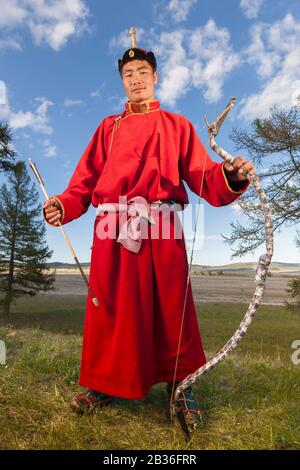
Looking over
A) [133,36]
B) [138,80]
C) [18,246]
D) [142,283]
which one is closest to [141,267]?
[142,283]

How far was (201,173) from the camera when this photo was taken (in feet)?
9.33

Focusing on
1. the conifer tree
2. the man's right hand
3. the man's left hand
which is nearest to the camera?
the man's left hand

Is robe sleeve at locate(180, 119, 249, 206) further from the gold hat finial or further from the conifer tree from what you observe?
the conifer tree

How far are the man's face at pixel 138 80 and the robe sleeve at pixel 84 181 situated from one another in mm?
410

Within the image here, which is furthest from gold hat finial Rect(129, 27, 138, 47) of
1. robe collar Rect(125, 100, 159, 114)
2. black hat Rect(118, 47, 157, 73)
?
robe collar Rect(125, 100, 159, 114)

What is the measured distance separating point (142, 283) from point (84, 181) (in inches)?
39.0

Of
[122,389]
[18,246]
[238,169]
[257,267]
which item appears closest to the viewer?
[257,267]

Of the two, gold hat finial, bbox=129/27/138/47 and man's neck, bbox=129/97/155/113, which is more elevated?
gold hat finial, bbox=129/27/138/47

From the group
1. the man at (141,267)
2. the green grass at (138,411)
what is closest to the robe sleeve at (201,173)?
the man at (141,267)

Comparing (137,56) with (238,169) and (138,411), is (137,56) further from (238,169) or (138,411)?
(138,411)

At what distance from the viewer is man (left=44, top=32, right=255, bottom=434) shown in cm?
262

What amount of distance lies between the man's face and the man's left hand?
947 millimetres

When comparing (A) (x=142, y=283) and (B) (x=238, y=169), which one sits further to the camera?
(A) (x=142, y=283)

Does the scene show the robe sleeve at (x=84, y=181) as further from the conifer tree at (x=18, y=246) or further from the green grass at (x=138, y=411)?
the conifer tree at (x=18, y=246)
